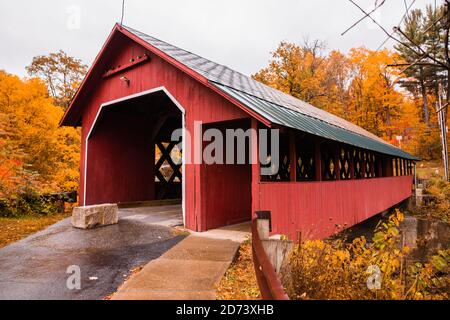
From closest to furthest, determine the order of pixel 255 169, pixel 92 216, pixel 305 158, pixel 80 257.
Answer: pixel 80 257
pixel 255 169
pixel 92 216
pixel 305 158

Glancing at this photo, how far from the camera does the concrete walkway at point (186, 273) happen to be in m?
3.62

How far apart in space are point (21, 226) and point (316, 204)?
26.5ft

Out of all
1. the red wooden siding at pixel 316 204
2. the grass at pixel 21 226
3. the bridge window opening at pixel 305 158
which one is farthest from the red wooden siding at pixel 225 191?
the grass at pixel 21 226

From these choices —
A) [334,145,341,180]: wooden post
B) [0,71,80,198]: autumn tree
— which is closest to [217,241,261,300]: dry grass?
[334,145,341,180]: wooden post

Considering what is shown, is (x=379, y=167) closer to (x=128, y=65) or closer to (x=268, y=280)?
(x=128, y=65)

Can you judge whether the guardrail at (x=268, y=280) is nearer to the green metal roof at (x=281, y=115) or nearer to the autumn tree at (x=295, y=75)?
the green metal roof at (x=281, y=115)

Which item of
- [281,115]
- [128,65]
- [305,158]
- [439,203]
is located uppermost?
[128,65]

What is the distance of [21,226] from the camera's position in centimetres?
827

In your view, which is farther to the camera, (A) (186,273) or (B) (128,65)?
(B) (128,65)

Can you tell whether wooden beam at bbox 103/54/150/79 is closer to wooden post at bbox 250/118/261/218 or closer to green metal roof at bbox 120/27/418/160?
green metal roof at bbox 120/27/418/160

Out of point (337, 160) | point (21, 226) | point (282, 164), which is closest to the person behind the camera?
point (21, 226)

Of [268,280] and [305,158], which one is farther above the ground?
[305,158]

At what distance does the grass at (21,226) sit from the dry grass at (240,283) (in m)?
5.10

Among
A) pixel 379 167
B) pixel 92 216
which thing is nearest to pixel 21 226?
pixel 92 216
